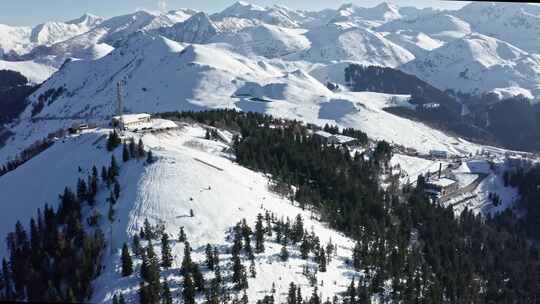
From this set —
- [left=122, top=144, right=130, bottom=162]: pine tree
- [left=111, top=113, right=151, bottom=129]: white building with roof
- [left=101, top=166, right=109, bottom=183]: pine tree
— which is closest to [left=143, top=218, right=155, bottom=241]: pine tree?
[left=101, top=166, right=109, bottom=183]: pine tree

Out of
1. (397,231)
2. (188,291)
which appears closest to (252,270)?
(188,291)

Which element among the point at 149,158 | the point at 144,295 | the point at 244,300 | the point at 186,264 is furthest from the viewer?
the point at 149,158

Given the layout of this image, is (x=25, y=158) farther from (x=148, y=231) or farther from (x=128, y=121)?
(x=148, y=231)

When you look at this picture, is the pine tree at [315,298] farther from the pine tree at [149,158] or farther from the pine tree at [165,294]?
the pine tree at [149,158]

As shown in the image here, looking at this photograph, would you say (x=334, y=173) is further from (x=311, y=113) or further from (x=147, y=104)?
(x=147, y=104)

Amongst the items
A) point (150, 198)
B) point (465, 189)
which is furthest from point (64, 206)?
point (465, 189)

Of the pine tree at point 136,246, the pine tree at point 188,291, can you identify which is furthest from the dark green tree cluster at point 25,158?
the pine tree at point 188,291

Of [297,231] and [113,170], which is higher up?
[113,170]

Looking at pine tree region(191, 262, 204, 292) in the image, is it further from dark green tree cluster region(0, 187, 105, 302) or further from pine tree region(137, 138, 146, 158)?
pine tree region(137, 138, 146, 158)
